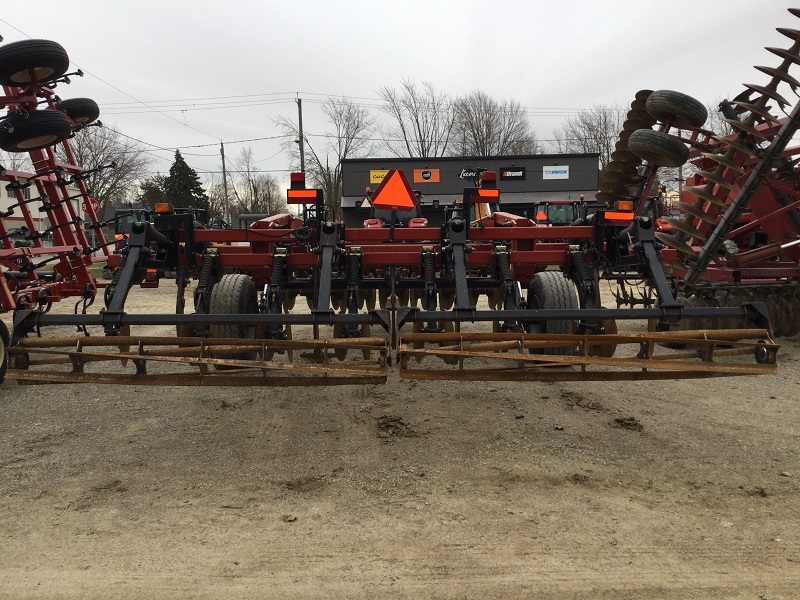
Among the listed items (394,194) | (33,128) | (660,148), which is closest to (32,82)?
(33,128)

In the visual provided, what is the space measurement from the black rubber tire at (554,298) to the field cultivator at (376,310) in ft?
0.05

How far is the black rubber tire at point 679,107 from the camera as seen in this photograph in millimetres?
6199

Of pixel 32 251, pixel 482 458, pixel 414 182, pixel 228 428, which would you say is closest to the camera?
pixel 482 458

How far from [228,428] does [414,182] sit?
9621 mm

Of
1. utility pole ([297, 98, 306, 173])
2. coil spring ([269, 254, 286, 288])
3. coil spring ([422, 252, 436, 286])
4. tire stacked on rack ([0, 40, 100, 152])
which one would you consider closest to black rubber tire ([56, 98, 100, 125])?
tire stacked on rack ([0, 40, 100, 152])

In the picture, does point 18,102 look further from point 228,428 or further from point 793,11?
point 793,11

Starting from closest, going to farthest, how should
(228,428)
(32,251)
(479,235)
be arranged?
(228,428)
(479,235)
(32,251)

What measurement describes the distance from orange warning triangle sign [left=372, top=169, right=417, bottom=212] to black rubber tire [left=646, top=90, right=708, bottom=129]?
3027 mm

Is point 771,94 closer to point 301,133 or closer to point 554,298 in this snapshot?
point 554,298

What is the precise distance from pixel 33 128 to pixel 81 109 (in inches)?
193

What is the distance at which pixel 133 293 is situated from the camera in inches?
635

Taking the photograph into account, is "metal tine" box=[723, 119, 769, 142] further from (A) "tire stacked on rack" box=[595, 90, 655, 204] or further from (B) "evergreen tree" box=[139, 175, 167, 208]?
(B) "evergreen tree" box=[139, 175, 167, 208]

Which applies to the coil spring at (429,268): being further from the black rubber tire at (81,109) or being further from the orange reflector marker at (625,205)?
the black rubber tire at (81,109)

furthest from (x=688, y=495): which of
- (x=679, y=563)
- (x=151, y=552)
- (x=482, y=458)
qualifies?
(x=151, y=552)
